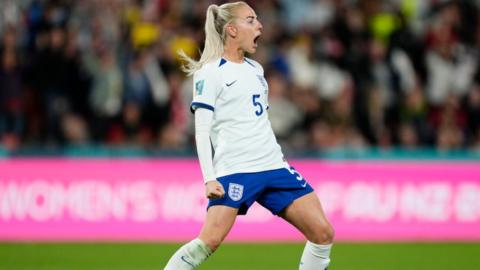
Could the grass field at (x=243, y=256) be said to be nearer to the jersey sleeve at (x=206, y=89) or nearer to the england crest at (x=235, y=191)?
the england crest at (x=235, y=191)

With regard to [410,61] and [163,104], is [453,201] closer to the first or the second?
[410,61]

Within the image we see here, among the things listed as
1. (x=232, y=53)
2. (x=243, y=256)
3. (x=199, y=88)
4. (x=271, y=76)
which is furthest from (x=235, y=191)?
(x=271, y=76)

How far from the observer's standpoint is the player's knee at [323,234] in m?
6.92

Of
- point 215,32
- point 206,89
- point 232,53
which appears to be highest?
point 215,32

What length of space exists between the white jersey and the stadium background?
5.58 metres

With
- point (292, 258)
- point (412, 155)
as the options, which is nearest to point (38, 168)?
point (292, 258)

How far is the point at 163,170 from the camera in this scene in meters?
13.3

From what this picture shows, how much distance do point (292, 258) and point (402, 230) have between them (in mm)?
2669

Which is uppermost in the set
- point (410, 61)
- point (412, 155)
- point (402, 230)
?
point (410, 61)

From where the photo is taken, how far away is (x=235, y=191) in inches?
267

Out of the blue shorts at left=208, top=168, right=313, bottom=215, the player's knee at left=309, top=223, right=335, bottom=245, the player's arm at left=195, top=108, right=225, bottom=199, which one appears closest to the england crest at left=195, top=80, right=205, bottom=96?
the player's arm at left=195, top=108, right=225, bottom=199

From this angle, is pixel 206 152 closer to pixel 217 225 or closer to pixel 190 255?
pixel 217 225

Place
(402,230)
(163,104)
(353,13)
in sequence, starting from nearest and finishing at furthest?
(402,230) < (163,104) < (353,13)

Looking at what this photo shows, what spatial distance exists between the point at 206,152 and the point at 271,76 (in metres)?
8.26
